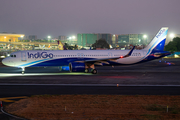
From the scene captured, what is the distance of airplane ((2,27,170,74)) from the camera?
30480 millimetres

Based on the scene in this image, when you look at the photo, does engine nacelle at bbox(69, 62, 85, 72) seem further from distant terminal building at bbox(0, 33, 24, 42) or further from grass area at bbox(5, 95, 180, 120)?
distant terminal building at bbox(0, 33, 24, 42)

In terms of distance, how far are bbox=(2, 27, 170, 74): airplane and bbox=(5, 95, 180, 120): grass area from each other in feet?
47.3

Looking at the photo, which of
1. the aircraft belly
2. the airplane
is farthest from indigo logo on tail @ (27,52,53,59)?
the aircraft belly

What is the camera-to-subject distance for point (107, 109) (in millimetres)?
12539

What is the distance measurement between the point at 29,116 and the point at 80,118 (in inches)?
116

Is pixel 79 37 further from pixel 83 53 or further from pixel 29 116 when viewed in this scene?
pixel 29 116

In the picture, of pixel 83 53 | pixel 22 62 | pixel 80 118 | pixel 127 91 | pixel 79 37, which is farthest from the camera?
pixel 79 37

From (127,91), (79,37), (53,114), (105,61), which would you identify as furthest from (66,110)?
(79,37)

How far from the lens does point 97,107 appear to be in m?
13.0

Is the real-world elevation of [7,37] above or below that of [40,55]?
above

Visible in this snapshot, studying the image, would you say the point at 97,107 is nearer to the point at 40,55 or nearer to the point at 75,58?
the point at 75,58

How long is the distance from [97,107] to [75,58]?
1986cm

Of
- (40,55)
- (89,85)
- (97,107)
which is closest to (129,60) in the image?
(89,85)

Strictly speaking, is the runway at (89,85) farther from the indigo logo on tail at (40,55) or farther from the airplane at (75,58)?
the indigo logo on tail at (40,55)
